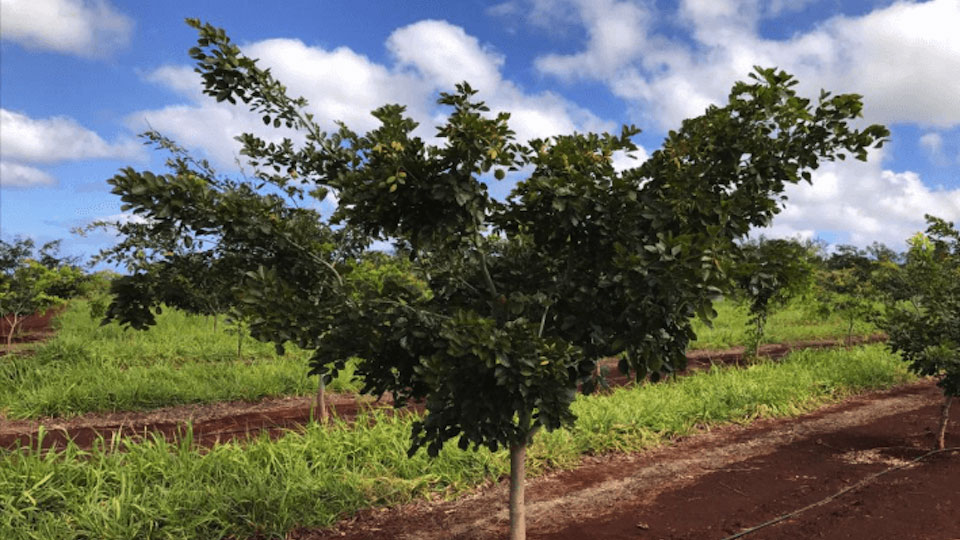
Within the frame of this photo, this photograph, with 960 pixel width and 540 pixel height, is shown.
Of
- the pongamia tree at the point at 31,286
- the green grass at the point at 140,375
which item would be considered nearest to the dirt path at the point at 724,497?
the green grass at the point at 140,375

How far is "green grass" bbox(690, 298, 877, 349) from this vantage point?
52.2 feet

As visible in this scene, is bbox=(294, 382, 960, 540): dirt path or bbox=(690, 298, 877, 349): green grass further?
bbox=(690, 298, 877, 349): green grass

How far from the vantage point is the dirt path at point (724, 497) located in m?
4.91

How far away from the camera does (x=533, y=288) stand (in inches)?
154

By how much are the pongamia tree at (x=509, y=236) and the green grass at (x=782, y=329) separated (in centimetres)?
1149

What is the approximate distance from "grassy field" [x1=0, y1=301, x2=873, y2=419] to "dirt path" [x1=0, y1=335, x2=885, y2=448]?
21 cm

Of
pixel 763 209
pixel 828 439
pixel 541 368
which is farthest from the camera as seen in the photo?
pixel 828 439

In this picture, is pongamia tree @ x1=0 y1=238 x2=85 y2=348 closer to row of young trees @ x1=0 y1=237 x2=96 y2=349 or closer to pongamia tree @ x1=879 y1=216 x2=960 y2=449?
row of young trees @ x1=0 y1=237 x2=96 y2=349

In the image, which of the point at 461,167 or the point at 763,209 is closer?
the point at 461,167

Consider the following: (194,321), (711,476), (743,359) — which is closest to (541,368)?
(711,476)

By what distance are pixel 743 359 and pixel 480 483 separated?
912 centimetres

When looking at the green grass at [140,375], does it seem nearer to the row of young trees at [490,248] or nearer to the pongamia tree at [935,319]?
the row of young trees at [490,248]

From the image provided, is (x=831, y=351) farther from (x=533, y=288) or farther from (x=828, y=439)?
(x=533, y=288)

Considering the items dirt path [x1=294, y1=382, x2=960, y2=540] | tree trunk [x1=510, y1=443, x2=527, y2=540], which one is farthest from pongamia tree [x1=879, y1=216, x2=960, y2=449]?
tree trunk [x1=510, y1=443, x2=527, y2=540]
